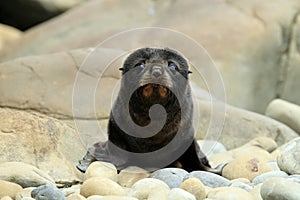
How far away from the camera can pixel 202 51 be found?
1039cm

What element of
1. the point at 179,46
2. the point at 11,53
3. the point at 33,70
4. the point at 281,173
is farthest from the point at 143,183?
the point at 11,53

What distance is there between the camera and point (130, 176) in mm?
5312

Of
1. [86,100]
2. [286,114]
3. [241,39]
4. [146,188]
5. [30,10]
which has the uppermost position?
[146,188]

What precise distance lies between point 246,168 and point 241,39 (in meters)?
5.65

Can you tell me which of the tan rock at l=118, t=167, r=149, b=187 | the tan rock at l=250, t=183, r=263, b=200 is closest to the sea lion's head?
the tan rock at l=118, t=167, r=149, b=187

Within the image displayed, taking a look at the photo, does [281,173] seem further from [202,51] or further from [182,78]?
[202,51]

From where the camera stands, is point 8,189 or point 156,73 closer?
point 8,189

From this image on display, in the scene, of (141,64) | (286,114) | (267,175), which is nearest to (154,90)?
(141,64)

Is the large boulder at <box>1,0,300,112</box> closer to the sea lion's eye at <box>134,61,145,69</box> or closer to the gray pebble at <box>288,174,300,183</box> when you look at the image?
the sea lion's eye at <box>134,61,145,69</box>

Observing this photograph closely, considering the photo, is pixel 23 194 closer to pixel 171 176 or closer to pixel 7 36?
pixel 171 176

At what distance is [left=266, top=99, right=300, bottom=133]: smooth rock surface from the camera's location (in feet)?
26.8

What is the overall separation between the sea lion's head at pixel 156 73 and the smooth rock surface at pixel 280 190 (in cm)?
146

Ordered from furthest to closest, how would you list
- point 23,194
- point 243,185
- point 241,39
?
1. point 241,39
2. point 243,185
3. point 23,194

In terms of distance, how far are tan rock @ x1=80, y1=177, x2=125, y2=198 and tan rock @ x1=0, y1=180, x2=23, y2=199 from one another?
398mm
